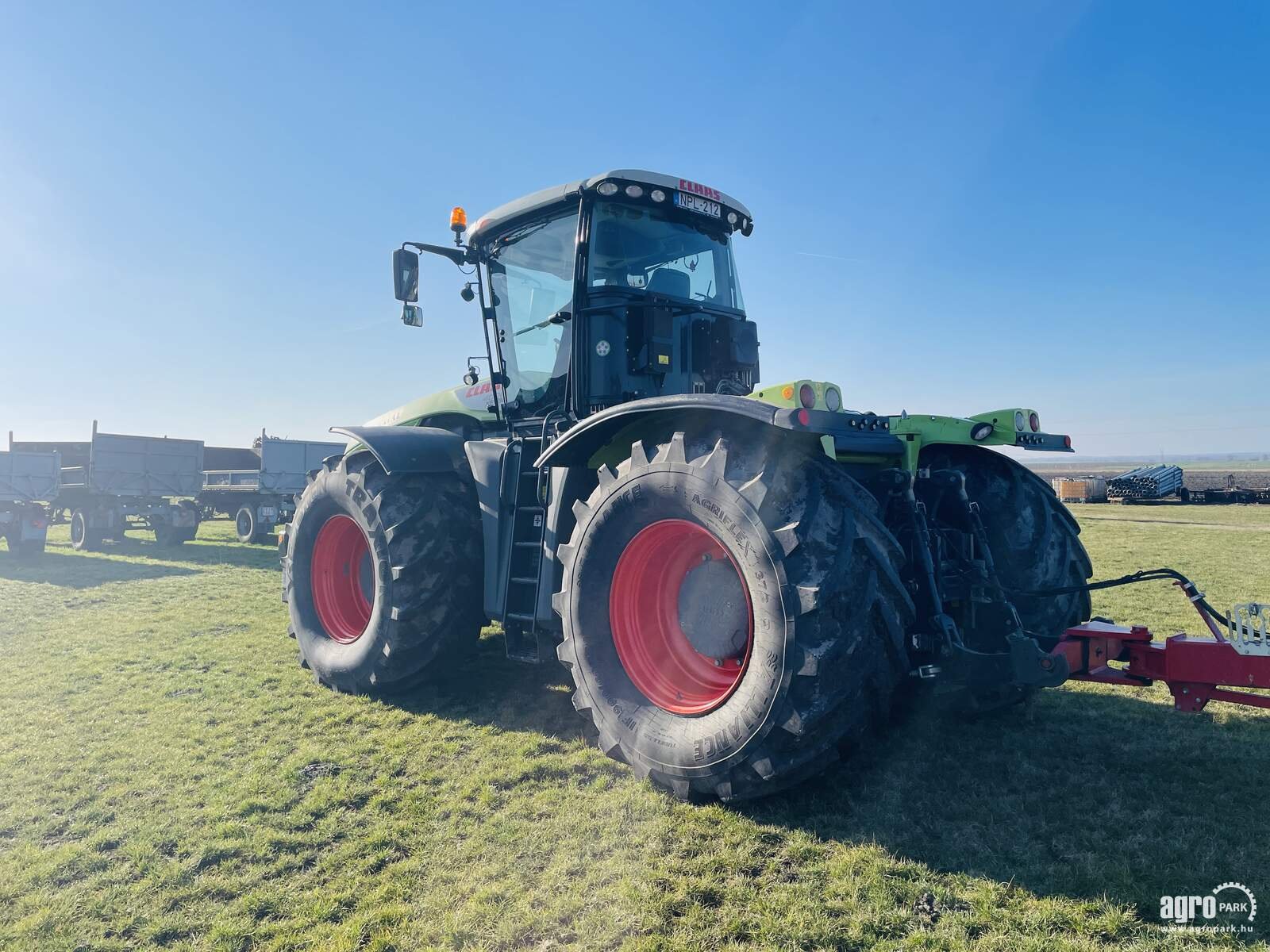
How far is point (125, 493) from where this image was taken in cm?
1900

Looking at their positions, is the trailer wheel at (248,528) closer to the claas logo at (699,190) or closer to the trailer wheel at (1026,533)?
the claas logo at (699,190)

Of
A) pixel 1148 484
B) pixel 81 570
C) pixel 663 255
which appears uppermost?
pixel 663 255

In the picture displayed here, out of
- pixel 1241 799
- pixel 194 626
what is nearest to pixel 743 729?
pixel 1241 799

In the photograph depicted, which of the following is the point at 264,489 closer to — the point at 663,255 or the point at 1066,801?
the point at 663,255

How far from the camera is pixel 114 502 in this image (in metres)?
19.0

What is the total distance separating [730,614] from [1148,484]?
37.7 meters

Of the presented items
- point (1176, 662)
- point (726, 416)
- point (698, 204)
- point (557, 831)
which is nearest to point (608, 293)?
point (698, 204)

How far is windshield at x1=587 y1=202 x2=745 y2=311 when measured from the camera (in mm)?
5281

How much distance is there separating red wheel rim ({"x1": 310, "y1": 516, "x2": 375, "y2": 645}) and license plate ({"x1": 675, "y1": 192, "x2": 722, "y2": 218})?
145 inches

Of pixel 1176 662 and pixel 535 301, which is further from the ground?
pixel 535 301

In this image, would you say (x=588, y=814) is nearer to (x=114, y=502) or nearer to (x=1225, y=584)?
(x=1225, y=584)

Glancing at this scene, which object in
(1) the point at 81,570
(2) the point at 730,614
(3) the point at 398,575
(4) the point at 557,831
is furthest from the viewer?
(1) the point at 81,570

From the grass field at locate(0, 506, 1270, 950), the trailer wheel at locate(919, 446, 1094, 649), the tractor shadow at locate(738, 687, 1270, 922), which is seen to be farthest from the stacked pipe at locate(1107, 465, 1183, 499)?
the trailer wheel at locate(919, 446, 1094, 649)

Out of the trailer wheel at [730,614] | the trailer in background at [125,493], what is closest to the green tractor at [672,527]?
the trailer wheel at [730,614]
